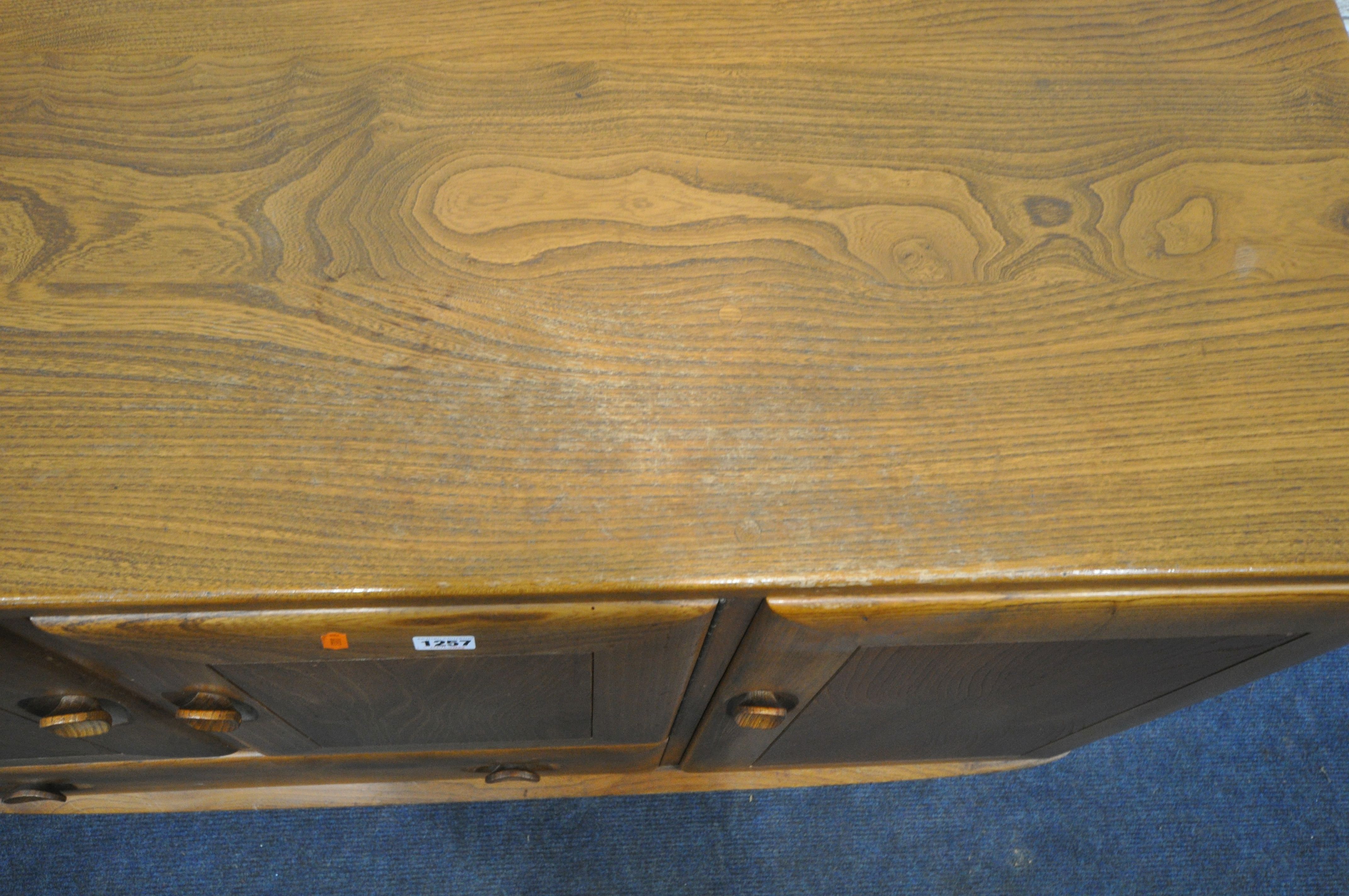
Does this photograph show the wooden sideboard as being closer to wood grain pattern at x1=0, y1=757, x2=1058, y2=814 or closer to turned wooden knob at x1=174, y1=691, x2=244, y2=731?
turned wooden knob at x1=174, y1=691, x2=244, y2=731

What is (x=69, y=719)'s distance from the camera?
497 millimetres

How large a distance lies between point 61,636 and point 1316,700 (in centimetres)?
126

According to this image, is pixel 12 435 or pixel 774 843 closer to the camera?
pixel 12 435

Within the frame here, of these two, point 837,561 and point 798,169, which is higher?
point 798,169

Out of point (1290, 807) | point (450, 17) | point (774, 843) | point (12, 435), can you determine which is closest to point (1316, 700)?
point (1290, 807)

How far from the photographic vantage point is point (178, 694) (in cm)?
50

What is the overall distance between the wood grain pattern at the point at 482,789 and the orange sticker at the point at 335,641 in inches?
19.5

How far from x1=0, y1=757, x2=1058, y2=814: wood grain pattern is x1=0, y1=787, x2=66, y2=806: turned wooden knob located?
7cm

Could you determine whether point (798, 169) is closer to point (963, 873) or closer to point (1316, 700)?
point (963, 873)

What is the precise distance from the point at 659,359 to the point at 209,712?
357 mm

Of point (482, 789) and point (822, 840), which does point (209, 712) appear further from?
point (822, 840)

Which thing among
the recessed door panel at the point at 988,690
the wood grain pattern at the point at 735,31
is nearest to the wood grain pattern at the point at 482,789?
the recessed door panel at the point at 988,690

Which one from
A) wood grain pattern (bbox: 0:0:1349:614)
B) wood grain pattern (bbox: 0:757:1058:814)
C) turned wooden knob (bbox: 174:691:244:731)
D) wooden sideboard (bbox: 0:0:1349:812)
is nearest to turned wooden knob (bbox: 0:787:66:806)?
wood grain pattern (bbox: 0:757:1058:814)

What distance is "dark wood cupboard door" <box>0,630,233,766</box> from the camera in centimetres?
45
